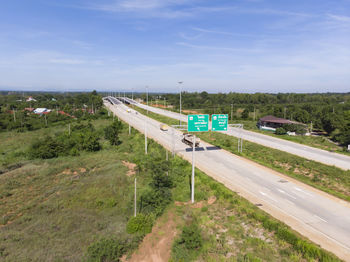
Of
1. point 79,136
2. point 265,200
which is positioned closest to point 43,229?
point 265,200

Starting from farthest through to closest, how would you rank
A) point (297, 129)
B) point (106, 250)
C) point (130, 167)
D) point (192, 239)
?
point (297, 129) < point (130, 167) < point (192, 239) < point (106, 250)

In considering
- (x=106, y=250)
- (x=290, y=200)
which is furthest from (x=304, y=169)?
(x=106, y=250)

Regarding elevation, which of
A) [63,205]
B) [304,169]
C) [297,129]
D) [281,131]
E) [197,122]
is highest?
[197,122]

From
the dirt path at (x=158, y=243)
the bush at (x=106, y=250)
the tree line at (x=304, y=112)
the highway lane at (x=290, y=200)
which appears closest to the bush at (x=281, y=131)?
the tree line at (x=304, y=112)

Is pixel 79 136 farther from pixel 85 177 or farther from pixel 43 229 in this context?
pixel 43 229

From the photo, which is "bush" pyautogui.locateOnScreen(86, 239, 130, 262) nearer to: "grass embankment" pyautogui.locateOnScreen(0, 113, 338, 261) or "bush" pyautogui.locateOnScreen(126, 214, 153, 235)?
"grass embankment" pyautogui.locateOnScreen(0, 113, 338, 261)

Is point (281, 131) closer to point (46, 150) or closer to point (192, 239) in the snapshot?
point (192, 239)

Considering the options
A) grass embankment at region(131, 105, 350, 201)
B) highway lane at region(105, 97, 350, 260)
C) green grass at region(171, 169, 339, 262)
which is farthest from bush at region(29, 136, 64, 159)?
grass embankment at region(131, 105, 350, 201)

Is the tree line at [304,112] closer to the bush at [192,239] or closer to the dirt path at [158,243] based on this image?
the dirt path at [158,243]
